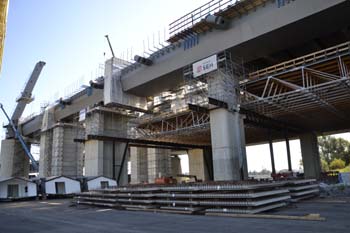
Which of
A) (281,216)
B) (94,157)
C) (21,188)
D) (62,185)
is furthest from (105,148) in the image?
(281,216)

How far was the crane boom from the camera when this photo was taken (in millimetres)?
52438

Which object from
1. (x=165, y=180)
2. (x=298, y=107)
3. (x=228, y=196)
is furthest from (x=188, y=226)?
(x=298, y=107)

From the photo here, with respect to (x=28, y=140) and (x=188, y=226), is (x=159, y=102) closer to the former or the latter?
(x=188, y=226)

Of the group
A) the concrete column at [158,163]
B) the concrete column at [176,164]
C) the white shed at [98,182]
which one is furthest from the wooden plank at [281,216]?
the concrete column at [176,164]

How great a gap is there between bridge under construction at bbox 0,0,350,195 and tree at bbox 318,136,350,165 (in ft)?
158

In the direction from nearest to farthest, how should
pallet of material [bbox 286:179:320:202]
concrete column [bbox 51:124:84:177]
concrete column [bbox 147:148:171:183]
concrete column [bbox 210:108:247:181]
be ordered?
pallet of material [bbox 286:179:320:202] → concrete column [bbox 210:108:247:181] → concrete column [bbox 147:148:171:183] → concrete column [bbox 51:124:84:177]

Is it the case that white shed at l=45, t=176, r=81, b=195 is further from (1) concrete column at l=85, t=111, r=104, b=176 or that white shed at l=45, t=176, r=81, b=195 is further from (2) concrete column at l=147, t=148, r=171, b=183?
(2) concrete column at l=147, t=148, r=171, b=183

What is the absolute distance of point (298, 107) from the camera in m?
24.1

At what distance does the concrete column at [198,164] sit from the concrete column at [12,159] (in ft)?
109

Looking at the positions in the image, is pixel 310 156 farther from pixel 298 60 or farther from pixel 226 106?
pixel 226 106

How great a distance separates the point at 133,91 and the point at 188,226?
69.8 ft

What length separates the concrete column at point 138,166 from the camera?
141 ft

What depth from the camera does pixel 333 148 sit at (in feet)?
269

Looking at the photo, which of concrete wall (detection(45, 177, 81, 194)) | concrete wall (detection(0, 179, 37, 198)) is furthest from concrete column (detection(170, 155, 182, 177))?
concrete wall (detection(0, 179, 37, 198))
